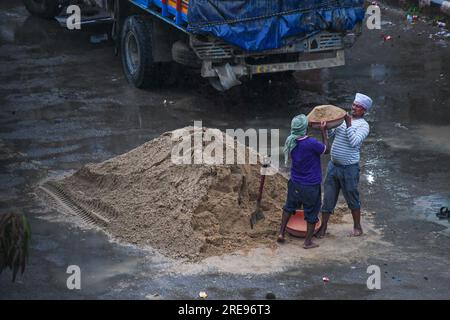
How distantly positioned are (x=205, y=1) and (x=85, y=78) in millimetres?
3713

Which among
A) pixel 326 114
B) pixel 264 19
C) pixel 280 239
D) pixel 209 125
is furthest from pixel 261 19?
pixel 280 239

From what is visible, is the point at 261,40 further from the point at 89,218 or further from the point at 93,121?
the point at 89,218

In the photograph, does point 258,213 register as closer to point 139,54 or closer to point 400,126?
point 400,126

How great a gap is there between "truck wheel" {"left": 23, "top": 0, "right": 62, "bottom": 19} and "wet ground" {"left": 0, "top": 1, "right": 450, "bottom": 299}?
8.2 inches

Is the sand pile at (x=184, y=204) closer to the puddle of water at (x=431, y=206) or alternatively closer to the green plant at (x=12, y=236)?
the puddle of water at (x=431, y=206)

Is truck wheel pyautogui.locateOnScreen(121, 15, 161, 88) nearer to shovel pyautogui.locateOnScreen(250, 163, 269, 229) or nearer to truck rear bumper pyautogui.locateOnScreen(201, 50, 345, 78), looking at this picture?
truck rear bumper pyautogui.locateOnScreen(201, 50, 345, 78)

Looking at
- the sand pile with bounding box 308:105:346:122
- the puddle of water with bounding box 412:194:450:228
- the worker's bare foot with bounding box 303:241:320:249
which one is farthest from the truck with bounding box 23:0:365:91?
the worker's bare foot with bounding box 303:241:320:249

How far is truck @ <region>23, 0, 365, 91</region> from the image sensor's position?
11992mm

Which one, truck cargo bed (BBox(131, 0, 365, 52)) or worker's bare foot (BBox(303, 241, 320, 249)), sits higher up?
truck cargo bed (BBox(131, 0, 365, 52))

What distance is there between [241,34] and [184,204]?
392cm

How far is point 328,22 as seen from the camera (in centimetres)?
1243

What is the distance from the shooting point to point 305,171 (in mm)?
8406

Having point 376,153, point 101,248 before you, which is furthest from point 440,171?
point 101,248
